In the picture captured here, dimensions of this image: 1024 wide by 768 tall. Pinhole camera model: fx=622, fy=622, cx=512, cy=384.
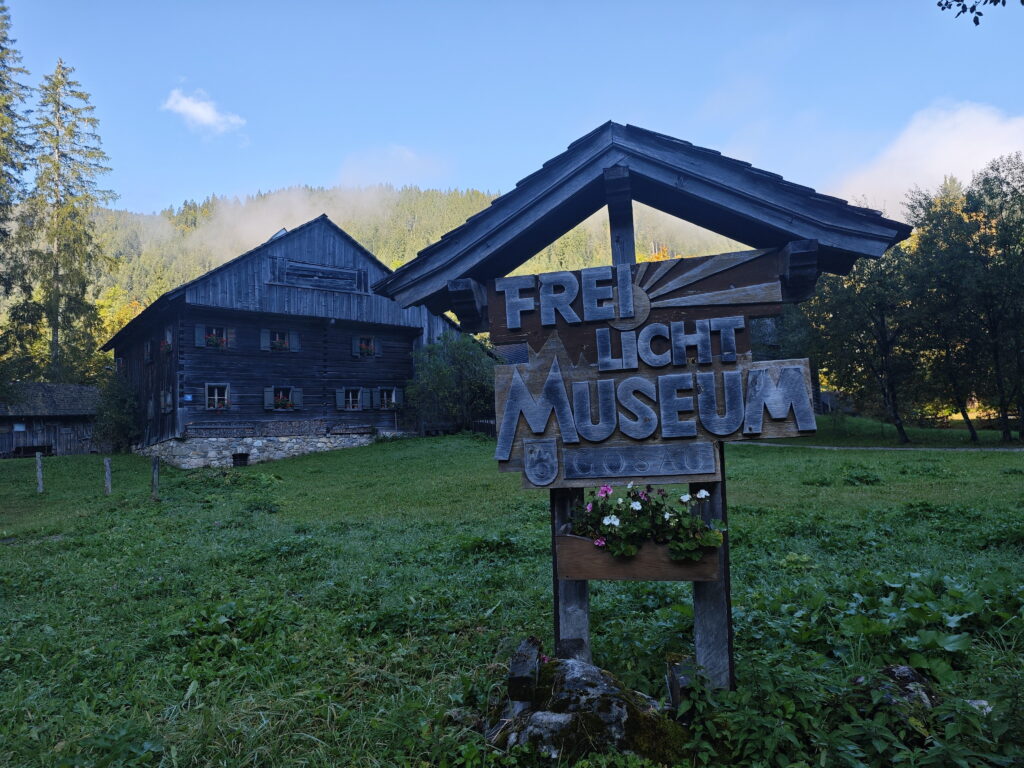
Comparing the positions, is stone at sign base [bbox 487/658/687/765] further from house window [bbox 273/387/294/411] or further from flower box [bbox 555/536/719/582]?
house window [bbox 273/387/294/411]

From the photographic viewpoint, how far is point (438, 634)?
5.52 meters

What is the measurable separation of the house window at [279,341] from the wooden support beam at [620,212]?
88.0 feet

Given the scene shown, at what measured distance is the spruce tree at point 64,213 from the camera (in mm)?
34938

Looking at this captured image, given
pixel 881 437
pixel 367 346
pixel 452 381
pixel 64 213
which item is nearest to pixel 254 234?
pixel 64 213

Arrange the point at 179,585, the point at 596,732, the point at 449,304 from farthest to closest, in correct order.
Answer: the point at 179,585, the point at 449,304, the point at 596,732

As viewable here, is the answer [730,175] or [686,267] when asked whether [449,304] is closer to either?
[686,267]

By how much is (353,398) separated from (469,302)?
27.2 metres

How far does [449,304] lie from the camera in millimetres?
5281

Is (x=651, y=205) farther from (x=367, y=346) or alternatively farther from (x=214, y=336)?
(x=367, y=346)

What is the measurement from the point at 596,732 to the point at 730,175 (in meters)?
3.83

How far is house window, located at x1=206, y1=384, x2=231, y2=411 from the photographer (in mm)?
27172

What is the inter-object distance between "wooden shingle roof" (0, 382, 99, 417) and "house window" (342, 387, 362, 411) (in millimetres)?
16570

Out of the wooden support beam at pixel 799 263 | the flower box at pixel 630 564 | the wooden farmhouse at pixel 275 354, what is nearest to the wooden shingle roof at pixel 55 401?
the wooden farmhouse at pixel 275 354

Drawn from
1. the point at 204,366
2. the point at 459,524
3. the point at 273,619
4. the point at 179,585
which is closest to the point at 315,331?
the point at 204,366
